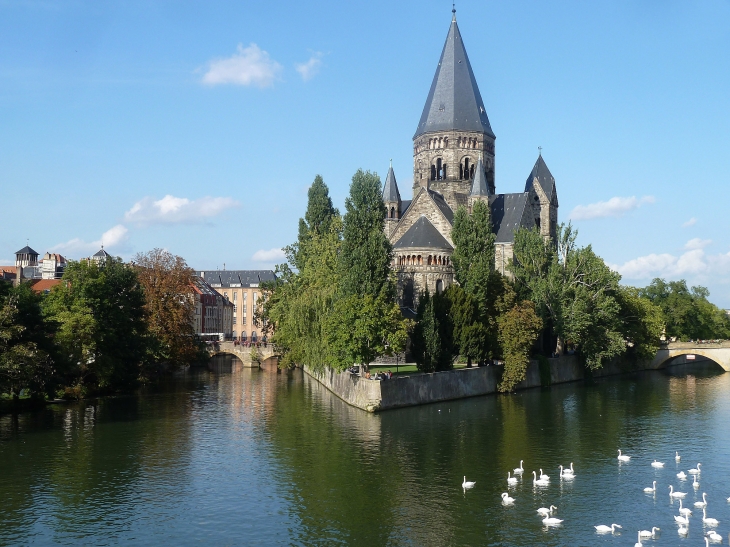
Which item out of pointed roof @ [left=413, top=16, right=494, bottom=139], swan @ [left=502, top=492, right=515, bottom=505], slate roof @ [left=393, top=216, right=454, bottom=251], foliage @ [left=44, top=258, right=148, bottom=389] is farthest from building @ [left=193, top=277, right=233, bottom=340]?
swan @ [left=502, top=492, right=515, bottom=505]

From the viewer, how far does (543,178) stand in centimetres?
9931

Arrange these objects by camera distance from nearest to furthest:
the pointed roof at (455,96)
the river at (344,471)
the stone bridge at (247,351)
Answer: the river at (344,471) < the pointed roof at (455,96) < the stone bridge at (247,351)

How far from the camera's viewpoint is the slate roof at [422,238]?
8588cm

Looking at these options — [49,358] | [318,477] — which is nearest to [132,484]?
[318,477]

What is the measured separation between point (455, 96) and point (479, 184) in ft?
42.2

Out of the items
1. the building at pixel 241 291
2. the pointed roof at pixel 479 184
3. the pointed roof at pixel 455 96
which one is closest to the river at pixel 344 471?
the pointed roof at pixel 479 184

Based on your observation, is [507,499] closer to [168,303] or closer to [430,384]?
[430,384]

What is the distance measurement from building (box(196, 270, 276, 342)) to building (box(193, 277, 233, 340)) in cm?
165

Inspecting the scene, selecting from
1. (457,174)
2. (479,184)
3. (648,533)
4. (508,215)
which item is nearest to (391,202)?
(457,174)

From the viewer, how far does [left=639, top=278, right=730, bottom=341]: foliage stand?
117 meters

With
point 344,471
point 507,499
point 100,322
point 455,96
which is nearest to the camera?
point 507,499

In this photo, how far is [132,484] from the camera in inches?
1396

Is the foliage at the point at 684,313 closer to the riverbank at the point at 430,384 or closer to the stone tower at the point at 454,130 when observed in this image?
the stone tower at the point at 454,130

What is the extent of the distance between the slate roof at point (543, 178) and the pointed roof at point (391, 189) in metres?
17.1
